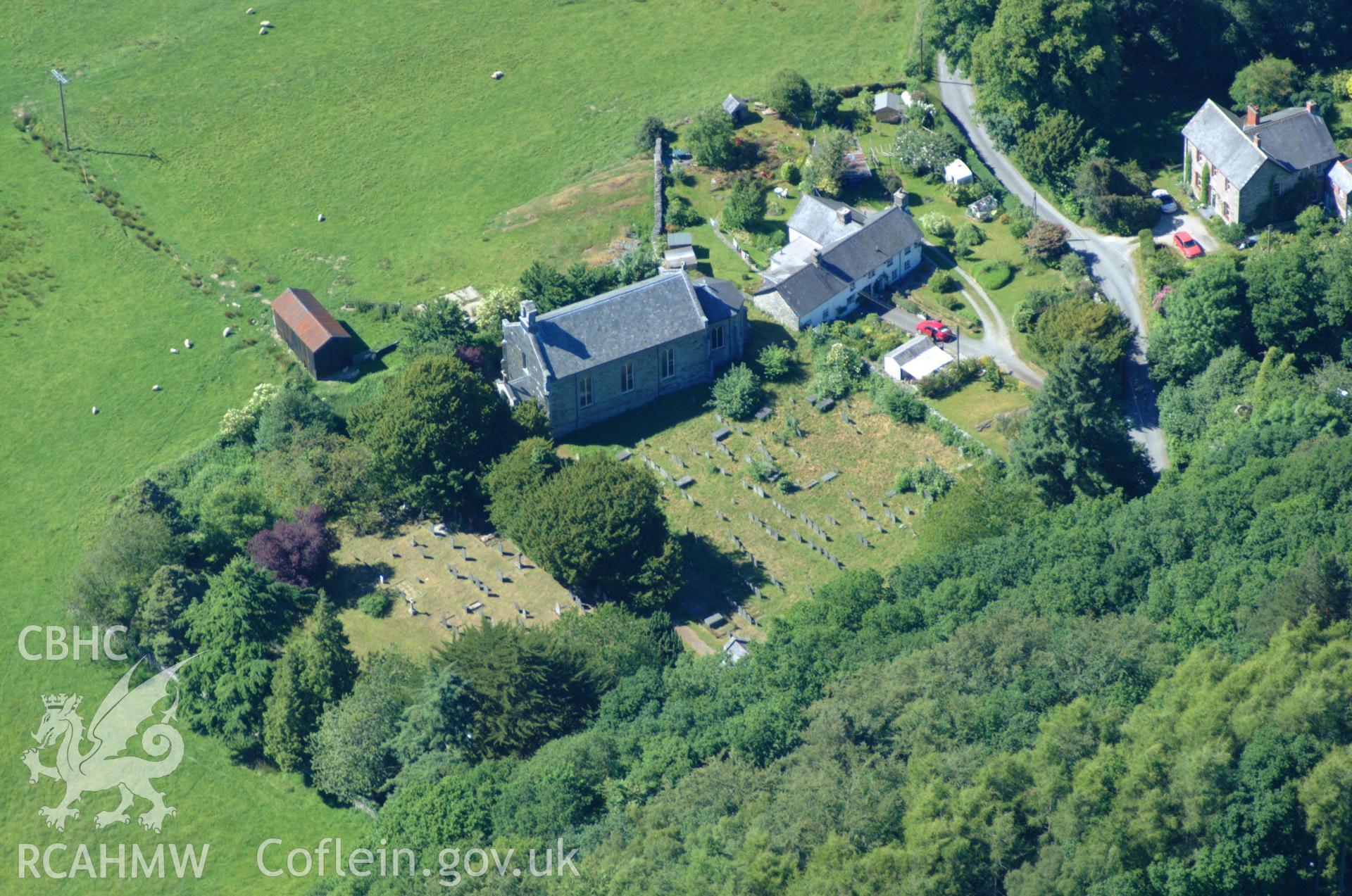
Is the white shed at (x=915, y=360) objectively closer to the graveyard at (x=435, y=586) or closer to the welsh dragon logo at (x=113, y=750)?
the graveyard at (x=435, y=586)

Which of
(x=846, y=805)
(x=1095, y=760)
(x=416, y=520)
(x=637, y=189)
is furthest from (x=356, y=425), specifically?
(x=1095, y=760)

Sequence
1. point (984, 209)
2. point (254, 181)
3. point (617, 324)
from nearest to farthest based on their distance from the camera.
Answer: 1. point (617, 324)
2. point (984, 209)
3. point (254, 181)

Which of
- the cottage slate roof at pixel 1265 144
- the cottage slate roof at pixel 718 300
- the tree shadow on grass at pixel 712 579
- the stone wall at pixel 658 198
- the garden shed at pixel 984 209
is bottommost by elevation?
the tree shadow on grass at pixel 712 579

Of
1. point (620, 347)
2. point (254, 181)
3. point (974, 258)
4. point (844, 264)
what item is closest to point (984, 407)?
point (844, 264)

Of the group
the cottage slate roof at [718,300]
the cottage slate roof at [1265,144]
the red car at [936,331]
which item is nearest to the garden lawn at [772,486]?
the cottage slate roof at [718,300]

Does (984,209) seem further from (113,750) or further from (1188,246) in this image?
(113,750)

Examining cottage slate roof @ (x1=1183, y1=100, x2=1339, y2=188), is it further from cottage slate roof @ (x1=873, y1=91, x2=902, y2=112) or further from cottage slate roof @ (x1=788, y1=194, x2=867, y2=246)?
cottage slate roof @ (x1=788, y1=194, x2=867, y2=246)
